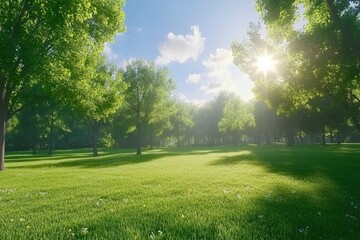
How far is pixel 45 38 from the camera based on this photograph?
2495cm

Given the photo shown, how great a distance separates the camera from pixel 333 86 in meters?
33.2

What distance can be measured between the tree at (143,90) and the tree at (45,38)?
28828 millimetres

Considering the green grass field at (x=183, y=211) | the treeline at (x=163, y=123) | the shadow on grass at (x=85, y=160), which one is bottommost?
the green grass field at (x=183, y=211)

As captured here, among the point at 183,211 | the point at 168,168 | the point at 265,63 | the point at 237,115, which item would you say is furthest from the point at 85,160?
the point at 237,115

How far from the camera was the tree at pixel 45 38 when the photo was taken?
2117cm

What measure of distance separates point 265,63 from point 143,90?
28.0m

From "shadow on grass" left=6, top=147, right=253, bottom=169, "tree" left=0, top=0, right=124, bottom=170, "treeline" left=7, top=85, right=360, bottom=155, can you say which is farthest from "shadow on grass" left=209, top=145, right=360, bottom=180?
"treeline" left=7, top=85, right=360, bottom=155

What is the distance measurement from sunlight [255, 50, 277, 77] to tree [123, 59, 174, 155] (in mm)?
25215

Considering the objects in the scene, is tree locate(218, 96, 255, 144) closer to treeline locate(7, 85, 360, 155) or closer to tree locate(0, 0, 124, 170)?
treeline locate(7, 85, 360, 155)

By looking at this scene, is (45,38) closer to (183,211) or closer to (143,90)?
(183,211)

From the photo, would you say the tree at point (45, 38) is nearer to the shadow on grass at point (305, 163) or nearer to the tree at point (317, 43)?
the tree at point (317, 43)

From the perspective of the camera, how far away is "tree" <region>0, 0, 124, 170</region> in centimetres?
2117

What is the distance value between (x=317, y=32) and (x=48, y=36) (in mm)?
21234

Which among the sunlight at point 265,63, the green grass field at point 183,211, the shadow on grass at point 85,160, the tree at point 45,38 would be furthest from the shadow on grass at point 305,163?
the tree at point 45,38
